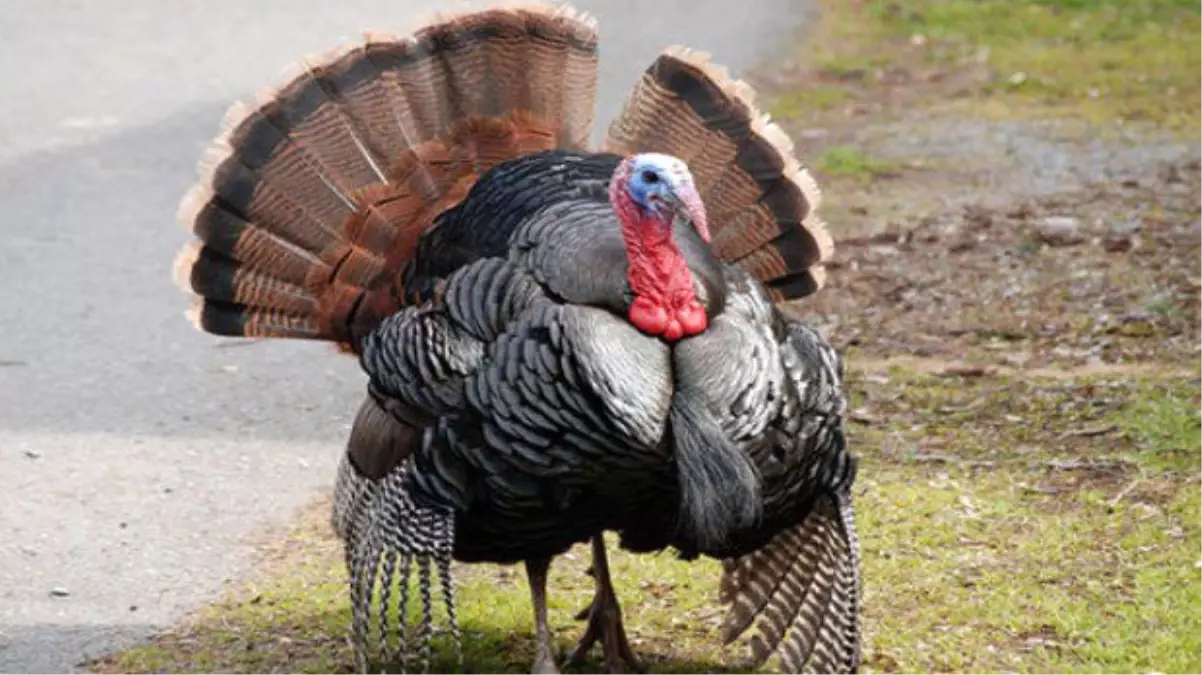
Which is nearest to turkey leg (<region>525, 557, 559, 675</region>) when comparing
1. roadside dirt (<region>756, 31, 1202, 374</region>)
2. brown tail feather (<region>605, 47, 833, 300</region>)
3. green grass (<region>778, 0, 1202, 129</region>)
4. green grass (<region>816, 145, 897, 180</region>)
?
brown tail feather (<region>605, 47, 833, 300</region>)

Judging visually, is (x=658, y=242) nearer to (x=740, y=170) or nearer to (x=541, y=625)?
(x=740, y=170)

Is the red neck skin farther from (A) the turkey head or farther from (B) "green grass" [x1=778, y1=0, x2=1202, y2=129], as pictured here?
(B) "green grass" [x1=778, y1=0, x2=1202, y2=129]

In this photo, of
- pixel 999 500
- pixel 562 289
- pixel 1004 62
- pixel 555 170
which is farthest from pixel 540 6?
pixel 1004 62

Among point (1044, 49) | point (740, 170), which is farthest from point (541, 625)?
point (1044, 49)

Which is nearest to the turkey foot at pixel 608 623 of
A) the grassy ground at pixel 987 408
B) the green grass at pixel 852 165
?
the grassy ground at pixel 987 408

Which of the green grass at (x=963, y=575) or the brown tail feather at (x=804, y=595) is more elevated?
the brown tail feather at (x=804, y=595)

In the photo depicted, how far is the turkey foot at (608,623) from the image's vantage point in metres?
4.98

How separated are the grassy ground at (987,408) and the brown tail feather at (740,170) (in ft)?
2.93

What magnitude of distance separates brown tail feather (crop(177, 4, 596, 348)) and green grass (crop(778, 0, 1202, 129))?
6.43 metres

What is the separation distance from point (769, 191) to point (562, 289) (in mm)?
983

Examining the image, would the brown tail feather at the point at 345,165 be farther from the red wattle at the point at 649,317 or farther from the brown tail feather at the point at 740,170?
the red wattle at the point at 649,317

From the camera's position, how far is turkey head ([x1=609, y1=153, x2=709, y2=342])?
427 centimetres

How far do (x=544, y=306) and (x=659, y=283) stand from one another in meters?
0.24

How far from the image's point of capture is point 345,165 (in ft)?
17.0
